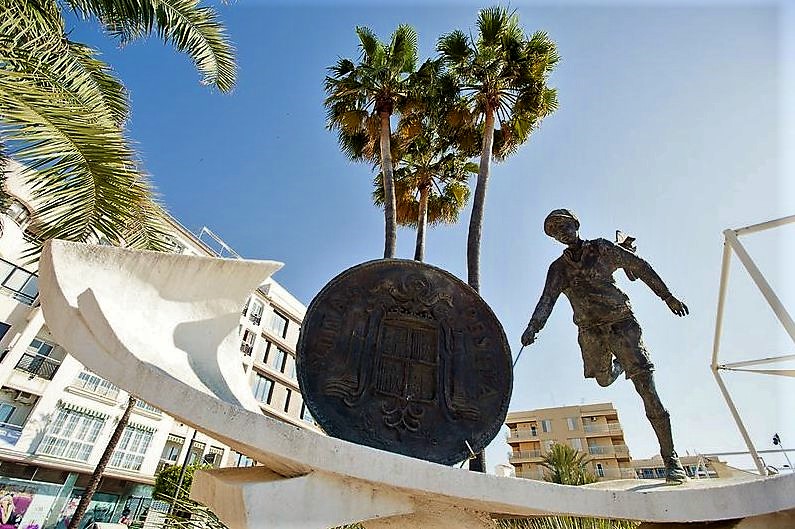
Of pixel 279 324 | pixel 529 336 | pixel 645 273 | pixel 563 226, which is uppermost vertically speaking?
pixel 279 324

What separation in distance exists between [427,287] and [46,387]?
2417cm

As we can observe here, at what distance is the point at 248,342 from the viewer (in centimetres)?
2988

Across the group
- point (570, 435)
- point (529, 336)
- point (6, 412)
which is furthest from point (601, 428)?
point (529, 336)

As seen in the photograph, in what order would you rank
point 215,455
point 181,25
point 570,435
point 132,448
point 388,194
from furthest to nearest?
point 570,435 → point 215,455 → point 132,448 → point 388,194 → point 181,25

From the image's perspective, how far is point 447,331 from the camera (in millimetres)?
3773

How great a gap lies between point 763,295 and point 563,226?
157 cm

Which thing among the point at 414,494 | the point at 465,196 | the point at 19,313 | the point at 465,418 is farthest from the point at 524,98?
the point at 19,313

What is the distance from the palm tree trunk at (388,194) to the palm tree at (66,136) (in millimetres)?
5834

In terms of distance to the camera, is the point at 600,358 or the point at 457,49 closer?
the point at 600,358

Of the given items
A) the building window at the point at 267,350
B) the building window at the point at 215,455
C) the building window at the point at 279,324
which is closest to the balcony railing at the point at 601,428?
the building window at the point at 279,324

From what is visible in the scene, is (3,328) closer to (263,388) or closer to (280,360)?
(263,388)

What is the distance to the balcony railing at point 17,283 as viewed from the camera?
19.7 m

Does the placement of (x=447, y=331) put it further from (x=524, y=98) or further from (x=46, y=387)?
(x=46, y=387)

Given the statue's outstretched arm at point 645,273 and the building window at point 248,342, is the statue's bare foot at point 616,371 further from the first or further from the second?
the building window at point 248,342
